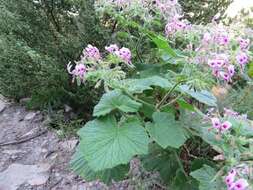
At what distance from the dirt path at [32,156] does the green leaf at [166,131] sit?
790 mm

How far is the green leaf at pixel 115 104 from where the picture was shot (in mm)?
1821

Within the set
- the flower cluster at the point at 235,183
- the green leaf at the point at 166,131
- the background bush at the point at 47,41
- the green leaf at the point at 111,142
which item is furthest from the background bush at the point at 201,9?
the flower cluster at the point at 235,183

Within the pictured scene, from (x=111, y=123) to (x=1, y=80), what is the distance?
1869 millimetres

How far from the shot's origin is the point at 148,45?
297cm

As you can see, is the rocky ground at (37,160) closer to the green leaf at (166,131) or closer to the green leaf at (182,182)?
the green leaf at (182,182)

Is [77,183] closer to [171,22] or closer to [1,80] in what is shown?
[171,22]

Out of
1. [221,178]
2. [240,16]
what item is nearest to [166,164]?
[221,178]

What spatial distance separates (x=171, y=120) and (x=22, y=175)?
1.17 metres

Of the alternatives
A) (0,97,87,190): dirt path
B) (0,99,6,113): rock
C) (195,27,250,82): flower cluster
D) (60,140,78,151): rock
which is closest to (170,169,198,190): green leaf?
(195,27,250,82): flower cluster

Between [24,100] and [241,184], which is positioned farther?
[24,100]

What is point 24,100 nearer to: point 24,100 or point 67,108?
point 24,100

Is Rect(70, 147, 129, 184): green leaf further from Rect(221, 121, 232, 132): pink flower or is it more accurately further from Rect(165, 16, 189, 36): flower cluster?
Rect(165, 16, 189, 36): flower cluster

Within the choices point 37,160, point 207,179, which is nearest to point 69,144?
point 37,160

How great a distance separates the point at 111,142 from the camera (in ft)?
5.76
